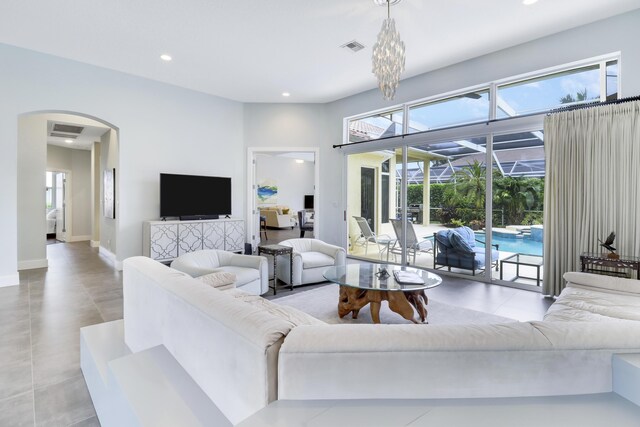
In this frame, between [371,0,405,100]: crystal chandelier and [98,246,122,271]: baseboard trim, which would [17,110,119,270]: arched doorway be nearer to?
[98,246,122,271]: baseboard trim

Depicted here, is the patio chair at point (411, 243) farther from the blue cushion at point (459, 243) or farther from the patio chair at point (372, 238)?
the blue cushion at point (459, 243)

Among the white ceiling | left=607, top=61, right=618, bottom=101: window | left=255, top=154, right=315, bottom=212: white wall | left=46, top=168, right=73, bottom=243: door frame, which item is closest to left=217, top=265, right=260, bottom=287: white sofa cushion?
the white ceiling

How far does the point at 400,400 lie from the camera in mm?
965

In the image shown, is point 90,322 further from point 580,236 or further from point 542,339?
point 580,236

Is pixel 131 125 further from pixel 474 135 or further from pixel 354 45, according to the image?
pixel 474 135

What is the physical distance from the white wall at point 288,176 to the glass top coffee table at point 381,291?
9263mm

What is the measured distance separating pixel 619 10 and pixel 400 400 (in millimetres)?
4899

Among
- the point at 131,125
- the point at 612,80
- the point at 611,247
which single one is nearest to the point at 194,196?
the point at 131,125

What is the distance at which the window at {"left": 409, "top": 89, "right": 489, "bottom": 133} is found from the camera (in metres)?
4.81

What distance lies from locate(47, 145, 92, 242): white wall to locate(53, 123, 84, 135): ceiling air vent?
250 centimetres

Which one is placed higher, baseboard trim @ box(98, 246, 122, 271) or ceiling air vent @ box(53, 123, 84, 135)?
ceiling air vent @ box(53, 123, 84, 135)

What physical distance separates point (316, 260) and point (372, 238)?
7.04ft

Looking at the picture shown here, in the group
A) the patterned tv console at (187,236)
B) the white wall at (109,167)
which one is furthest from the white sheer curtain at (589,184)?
the white wall at (109,167)

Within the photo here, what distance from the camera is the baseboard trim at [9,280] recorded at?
4.27 m
